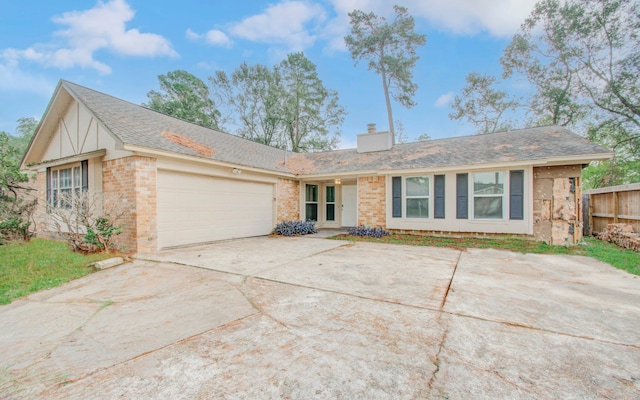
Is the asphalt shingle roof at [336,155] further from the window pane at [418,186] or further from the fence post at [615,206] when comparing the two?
the fence post at [615,206]

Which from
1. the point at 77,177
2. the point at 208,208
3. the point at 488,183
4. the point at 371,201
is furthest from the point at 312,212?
the point at 77,177

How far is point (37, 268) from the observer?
513 centimetres

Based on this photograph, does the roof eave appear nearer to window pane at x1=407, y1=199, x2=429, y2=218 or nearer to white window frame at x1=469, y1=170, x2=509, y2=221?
window pane at x1=407, y1=199, x2=429, y2=218

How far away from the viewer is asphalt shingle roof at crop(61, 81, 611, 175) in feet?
24.2

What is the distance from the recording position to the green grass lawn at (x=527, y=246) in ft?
19.7

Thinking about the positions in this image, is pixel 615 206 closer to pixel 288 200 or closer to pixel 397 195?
pixel 397 195

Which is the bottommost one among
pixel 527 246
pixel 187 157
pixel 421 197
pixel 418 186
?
pixel 527 246

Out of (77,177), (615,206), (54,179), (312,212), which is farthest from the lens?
(312,212)

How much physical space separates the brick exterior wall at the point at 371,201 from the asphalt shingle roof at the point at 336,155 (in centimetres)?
53

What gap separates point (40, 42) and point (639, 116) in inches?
1231

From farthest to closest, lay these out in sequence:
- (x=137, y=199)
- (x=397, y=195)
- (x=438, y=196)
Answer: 1. (x=397, y=195)
2. (x=438, y=196)
3. (x=137, y=199)

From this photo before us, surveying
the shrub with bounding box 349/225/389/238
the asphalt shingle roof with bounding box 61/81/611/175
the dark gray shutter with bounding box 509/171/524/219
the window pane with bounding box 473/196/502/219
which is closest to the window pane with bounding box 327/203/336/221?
the asphalt shingle roof with bounding box 61/81/611/175

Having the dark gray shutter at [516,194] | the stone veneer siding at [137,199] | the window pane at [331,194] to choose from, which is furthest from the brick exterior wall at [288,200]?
the dark gray shutter at [516,194]

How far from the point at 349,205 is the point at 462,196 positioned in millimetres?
4913
